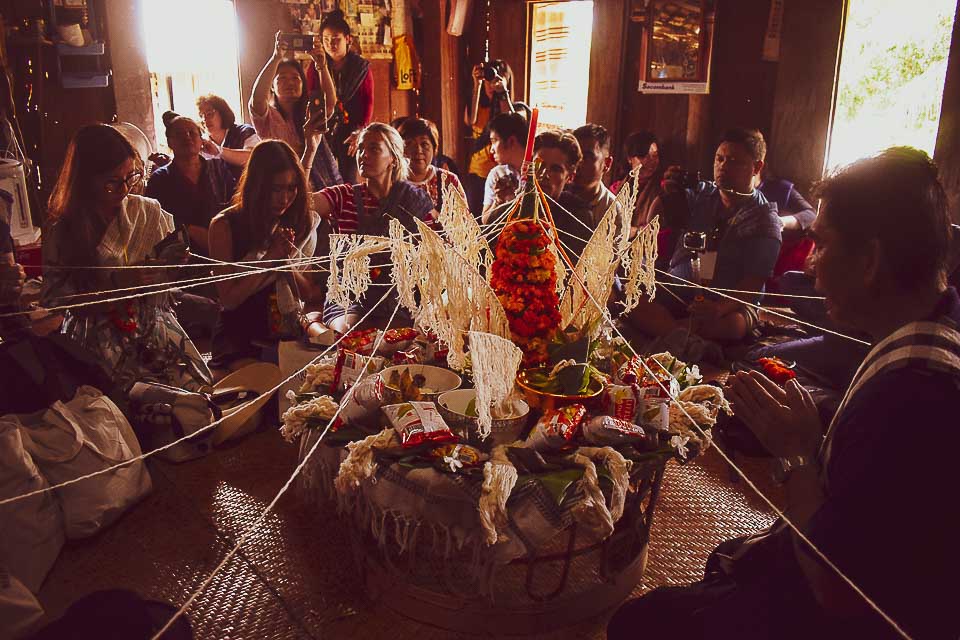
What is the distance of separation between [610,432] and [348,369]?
77 cm

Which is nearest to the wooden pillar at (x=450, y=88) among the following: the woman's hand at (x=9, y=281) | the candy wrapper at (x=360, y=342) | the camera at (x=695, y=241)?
the camera at (x=695, y=241)

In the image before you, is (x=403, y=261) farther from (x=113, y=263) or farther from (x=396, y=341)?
(x=113, y=263)

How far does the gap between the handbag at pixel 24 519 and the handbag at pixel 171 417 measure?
0.50 meters

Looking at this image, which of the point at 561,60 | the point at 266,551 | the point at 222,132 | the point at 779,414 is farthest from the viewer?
the point at 561,60

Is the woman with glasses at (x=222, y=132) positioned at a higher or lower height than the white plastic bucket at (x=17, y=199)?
higher

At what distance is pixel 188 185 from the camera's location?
160 inches

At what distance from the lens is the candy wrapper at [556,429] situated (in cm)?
167

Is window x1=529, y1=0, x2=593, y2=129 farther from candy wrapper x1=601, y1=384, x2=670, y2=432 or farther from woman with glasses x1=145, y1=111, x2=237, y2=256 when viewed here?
candy wrapper x1=601, y1=384, x2=670, y2=432

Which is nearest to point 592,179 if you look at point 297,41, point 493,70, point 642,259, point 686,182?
point 686,182

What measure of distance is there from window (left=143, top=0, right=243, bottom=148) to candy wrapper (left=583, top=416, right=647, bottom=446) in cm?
441

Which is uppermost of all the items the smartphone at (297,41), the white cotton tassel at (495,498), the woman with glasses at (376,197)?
the smartphone at (297,41)

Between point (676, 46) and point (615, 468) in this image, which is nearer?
point (615, 468)

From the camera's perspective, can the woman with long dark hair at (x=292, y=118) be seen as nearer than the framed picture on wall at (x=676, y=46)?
No

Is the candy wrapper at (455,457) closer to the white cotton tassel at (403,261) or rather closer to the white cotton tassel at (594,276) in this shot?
the white cotton tassel at (403,261)
